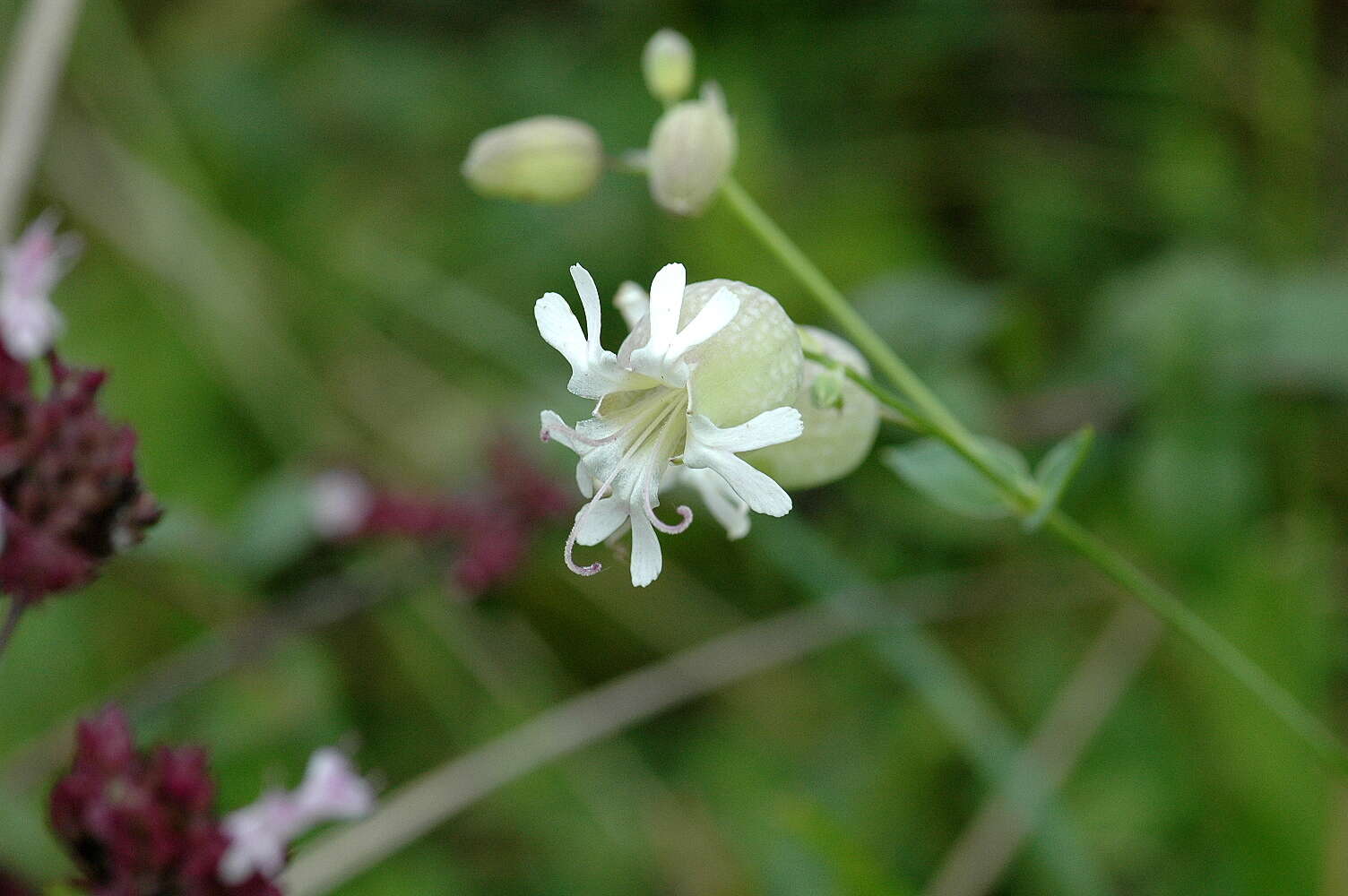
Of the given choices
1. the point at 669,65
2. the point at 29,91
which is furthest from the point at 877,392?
the point at 29,91

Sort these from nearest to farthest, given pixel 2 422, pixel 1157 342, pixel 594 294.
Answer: pixel 594 294 → pixel 2 422 → pixel 1157 342

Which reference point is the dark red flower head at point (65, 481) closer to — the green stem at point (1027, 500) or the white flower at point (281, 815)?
the white flower at point (281, 815)

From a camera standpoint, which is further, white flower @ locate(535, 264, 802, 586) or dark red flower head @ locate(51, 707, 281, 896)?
dark red flower head @ locate(51, 707, 281, 896)

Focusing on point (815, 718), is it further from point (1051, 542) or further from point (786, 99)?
point (786, 99)

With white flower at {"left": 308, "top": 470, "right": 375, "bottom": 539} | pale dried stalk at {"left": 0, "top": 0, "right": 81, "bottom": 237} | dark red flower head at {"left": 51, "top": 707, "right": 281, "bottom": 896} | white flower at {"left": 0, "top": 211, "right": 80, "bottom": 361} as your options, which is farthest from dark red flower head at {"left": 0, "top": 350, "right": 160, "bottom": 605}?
pale dried stalk at {"left": 0, "top": 0, "right": 81, "bottom": 237}

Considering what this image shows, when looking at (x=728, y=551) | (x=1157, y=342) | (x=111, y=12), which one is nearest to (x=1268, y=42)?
(x=1157, y=342)

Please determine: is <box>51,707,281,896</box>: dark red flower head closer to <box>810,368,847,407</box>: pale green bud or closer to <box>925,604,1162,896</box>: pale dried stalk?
<box>810,368,847,407</box>: pale green bud
